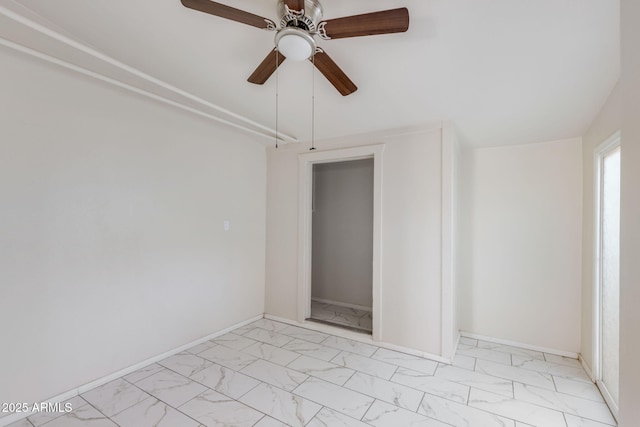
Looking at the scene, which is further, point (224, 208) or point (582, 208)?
point (224, 208)

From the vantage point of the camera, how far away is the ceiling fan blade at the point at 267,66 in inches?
59.1

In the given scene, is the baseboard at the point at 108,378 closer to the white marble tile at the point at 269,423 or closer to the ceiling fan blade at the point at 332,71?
the white marble tile at the point at 269,423

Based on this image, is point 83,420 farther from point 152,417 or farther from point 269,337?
point 269,337

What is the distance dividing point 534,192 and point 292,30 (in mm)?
3127

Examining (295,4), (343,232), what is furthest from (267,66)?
(343,232)

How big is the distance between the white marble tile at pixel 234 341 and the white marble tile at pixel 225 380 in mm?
424

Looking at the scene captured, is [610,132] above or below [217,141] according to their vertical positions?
below

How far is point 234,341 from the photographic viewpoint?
10.1 ft

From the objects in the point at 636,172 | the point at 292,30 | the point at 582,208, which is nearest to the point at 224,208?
the point at 292,30

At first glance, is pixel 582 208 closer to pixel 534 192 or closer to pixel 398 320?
pixel 534 192

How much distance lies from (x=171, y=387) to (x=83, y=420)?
54 cm

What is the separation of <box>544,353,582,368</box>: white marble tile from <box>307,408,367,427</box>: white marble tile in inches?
87.7

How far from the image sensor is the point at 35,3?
1.48 meters

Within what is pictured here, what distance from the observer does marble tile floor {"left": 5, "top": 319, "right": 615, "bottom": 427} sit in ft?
6.23
